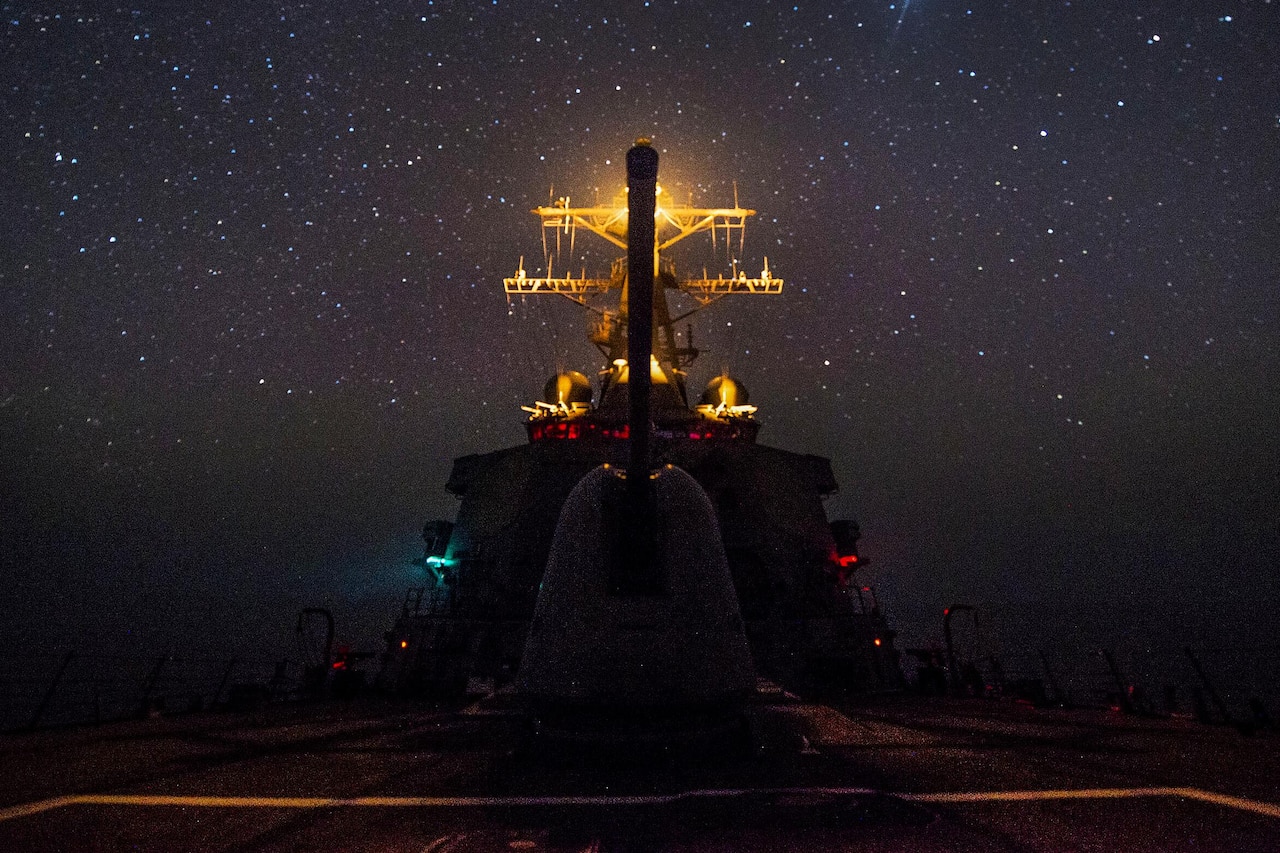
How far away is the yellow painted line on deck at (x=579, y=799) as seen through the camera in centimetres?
415

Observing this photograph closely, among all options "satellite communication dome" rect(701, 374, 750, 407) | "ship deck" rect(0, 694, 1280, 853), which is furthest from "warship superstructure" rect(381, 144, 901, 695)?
"ship deck" rect(0, 694, 1280, 853)

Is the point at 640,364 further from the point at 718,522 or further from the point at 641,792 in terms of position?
the point at 718,522

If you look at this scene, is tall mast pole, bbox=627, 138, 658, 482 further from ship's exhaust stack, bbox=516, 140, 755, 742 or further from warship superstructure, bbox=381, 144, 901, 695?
warship superstructure, bbox=381, 144, 901, 695

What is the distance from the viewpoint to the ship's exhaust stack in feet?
16.7

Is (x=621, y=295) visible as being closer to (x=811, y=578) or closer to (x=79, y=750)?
(x=811, y=578)

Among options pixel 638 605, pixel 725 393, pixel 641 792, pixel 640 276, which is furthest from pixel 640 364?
pixel 725 393

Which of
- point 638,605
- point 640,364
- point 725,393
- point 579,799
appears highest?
point 725,393

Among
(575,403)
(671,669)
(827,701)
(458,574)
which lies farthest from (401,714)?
(575,403)

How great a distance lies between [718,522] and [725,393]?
934 centimetres

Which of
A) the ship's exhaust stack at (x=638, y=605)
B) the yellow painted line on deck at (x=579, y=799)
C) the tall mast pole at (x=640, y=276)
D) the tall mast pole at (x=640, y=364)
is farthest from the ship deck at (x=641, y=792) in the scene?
the tall mast pole at (x=640, y=276)

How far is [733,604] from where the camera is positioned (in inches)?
233

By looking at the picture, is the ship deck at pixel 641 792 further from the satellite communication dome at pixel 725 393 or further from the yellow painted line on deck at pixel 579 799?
the satellite communication dome at pixel 725 393

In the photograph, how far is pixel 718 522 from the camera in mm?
11773

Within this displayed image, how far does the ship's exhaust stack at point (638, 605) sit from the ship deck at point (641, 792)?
0.46 m
